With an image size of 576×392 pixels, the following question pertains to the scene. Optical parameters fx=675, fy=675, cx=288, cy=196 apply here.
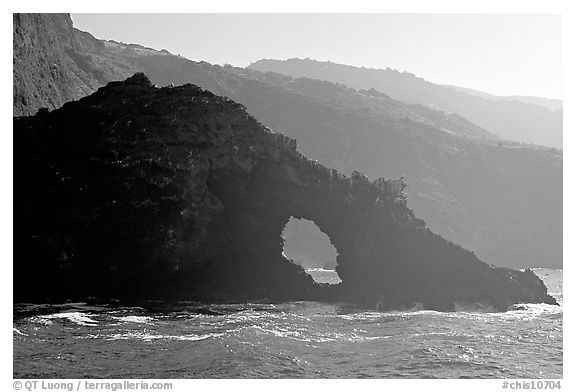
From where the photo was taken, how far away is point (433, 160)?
498ft

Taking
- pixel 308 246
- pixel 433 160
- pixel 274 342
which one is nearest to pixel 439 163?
pixel 433 160

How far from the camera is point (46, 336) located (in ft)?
107

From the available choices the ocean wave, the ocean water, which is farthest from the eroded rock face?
the ocean wave

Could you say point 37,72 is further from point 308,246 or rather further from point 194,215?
point 308,246

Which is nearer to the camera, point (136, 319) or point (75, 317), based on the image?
point (75, 317)

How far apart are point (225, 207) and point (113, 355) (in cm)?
2335

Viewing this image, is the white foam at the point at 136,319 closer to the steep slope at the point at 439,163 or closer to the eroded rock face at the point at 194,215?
the eroded rock face at the point at 194,215

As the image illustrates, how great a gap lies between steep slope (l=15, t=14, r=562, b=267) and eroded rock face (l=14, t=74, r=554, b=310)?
8040cm

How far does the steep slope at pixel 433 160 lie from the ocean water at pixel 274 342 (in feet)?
302

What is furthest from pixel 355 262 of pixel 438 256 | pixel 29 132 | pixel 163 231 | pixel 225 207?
pixel 29 132

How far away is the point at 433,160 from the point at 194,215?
112m

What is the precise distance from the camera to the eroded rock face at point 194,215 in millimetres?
46250

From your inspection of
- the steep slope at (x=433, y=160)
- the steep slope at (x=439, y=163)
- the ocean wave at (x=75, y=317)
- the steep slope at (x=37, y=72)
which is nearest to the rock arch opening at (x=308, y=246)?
the steep slope at (x=433, y=160)

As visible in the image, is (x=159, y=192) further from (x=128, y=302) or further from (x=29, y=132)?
(x=29, y=132)
